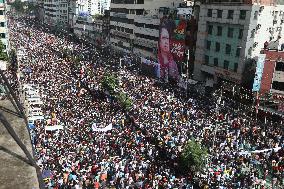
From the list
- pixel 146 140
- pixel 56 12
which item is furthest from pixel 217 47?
pixel 56 12

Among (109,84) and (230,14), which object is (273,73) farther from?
(109,84)

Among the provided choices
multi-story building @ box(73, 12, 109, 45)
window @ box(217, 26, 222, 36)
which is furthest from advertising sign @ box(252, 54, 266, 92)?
multi-story building @ box(73, 12, 109, 45)

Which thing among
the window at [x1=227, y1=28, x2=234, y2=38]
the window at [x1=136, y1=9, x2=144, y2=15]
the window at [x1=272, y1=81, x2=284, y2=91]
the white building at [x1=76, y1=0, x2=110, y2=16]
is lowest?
the window at [x1=272, y1=81, x2=284, y2=91]

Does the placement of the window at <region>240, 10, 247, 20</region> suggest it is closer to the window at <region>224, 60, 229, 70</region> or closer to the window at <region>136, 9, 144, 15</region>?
the window at <region>224, 60, 229, 70</region>

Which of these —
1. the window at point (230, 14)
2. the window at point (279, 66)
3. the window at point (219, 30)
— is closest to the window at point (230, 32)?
the window at point (230, 14)

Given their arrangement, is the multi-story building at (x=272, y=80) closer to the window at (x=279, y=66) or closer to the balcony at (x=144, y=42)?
the window at (x=279, y=66)

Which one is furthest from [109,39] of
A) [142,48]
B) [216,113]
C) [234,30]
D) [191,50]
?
[216,113]
